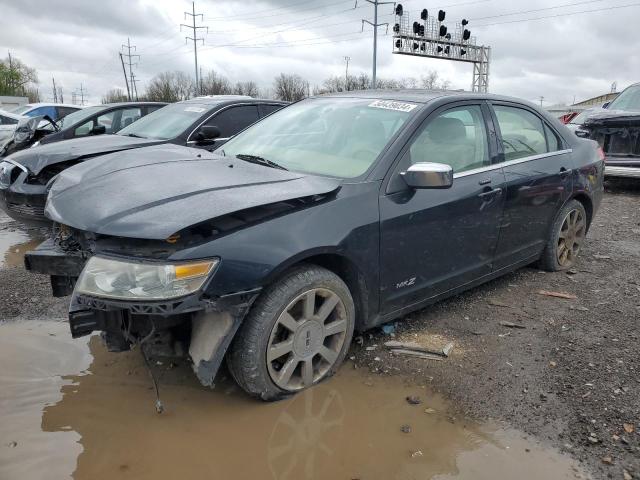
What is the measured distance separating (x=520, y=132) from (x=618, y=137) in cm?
556

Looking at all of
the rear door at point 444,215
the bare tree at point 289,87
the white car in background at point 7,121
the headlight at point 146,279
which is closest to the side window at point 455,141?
the rear door at point 444,215

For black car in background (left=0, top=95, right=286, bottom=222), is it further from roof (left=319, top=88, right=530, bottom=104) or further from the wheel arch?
the wheel arch

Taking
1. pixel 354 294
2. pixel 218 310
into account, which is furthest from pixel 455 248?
pixel 218 310

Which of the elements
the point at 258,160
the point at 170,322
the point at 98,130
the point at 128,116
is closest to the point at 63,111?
the point at 128,116

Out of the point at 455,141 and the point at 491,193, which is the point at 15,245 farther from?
the point at 491,193

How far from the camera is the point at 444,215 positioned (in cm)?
328

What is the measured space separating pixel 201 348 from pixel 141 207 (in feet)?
2.37

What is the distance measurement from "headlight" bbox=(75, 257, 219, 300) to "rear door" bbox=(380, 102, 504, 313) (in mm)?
1149

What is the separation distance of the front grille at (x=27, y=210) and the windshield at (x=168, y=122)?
1717 millimetres

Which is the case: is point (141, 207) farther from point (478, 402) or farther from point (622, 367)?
point (622, 367)

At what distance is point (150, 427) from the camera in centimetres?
252

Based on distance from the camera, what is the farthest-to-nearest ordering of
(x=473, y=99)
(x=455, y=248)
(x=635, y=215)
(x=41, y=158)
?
(x=635, y=215)
(x=41, y=158)
(x=473, y=99)
(x=455, y=248)

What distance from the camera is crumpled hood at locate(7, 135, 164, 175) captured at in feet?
16.5

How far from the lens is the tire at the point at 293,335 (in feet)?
8.26
